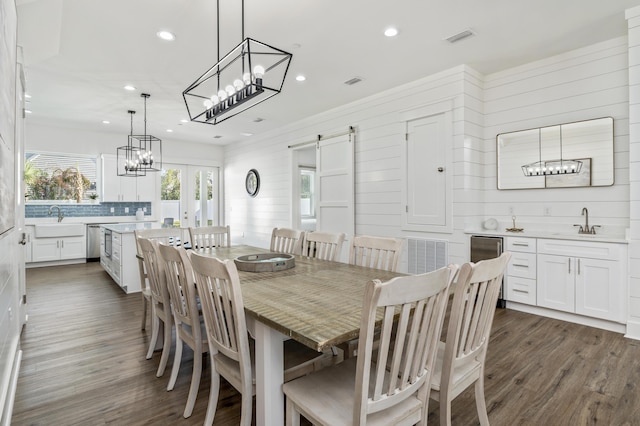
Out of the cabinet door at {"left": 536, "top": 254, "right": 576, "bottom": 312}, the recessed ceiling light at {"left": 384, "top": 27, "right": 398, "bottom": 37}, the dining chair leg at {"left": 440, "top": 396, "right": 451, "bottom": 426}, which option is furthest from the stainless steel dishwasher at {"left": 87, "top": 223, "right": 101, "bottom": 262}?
the cabinet door at {"left": 536, "top": 254, "right": 576, "bottom": 312}

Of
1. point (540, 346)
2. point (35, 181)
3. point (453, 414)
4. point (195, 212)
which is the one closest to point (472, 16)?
point (540, 346)

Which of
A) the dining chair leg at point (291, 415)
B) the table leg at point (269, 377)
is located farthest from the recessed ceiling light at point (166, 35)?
the dining chair leg at point (291, 415)

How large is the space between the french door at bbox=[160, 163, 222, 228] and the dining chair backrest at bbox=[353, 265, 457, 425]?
7919 millimetres

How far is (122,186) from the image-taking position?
7555mm

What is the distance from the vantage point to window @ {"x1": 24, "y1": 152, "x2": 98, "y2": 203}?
6777 millimetres

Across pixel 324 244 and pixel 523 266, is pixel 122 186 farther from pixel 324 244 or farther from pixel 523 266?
pixel 523 266

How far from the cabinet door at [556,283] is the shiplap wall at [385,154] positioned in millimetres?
795

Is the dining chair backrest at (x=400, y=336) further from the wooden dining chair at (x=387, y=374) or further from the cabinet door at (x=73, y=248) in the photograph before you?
the cabinet door at (x=73, y=248)

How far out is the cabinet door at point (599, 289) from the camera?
3129mm

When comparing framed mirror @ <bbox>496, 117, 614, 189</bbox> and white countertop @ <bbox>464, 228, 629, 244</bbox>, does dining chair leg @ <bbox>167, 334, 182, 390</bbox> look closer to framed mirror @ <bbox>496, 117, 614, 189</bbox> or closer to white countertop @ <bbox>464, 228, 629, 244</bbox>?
white countertop @ <bbox>464, 228, 629, 244</bbox>

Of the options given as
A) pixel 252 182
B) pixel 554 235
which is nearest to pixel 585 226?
pixel 554 235

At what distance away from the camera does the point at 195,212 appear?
8805mm

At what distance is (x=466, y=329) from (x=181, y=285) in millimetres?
1593

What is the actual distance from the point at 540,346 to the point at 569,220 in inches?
64.9
